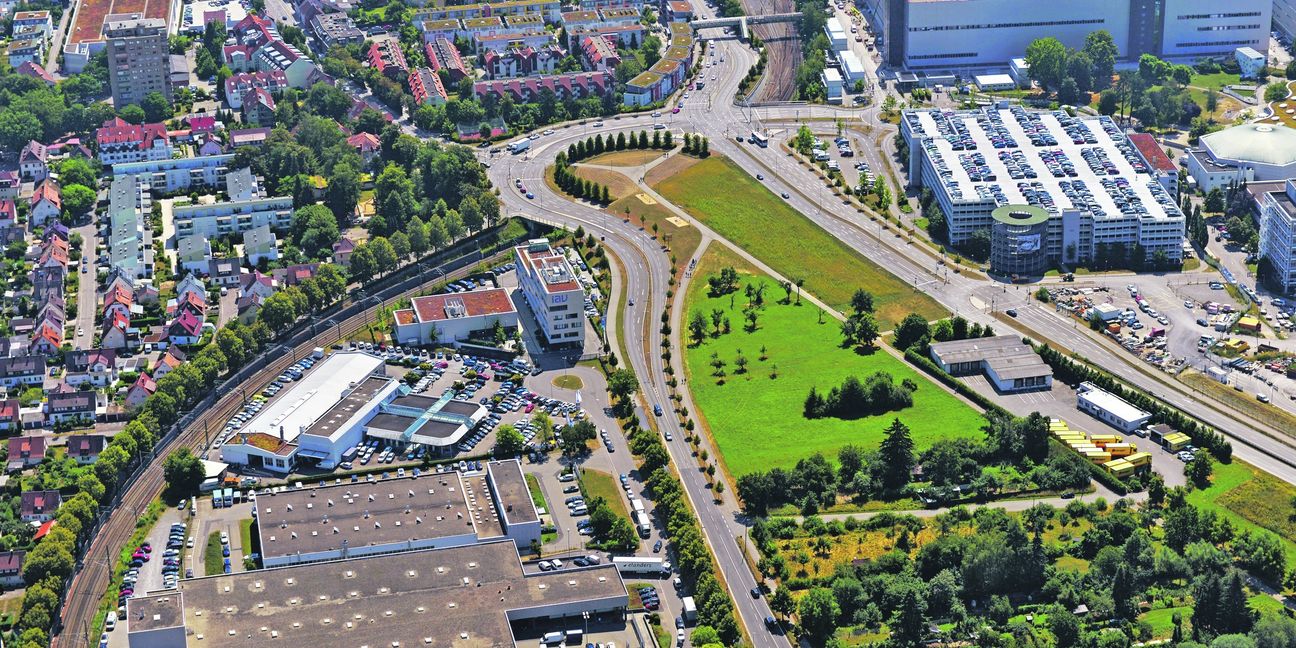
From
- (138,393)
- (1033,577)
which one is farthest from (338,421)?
(1033,577)

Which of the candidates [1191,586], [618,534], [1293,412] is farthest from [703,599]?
[1293,412]

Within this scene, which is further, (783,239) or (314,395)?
(783,239)

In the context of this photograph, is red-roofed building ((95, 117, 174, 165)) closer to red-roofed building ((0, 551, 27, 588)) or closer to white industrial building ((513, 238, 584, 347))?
white industrial building ((513, 238, 584, 347))

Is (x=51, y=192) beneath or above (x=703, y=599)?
above

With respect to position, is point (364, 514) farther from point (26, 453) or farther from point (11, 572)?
point (26, 453)

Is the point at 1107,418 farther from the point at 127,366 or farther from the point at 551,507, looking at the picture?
the point at 127,366

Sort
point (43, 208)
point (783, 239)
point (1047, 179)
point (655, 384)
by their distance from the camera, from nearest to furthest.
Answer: point (655, 384) → point (783, 239) → point (1047, 179) → point (43, 208)

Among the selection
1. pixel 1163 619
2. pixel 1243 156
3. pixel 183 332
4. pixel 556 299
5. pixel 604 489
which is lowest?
pixel 1163 619
